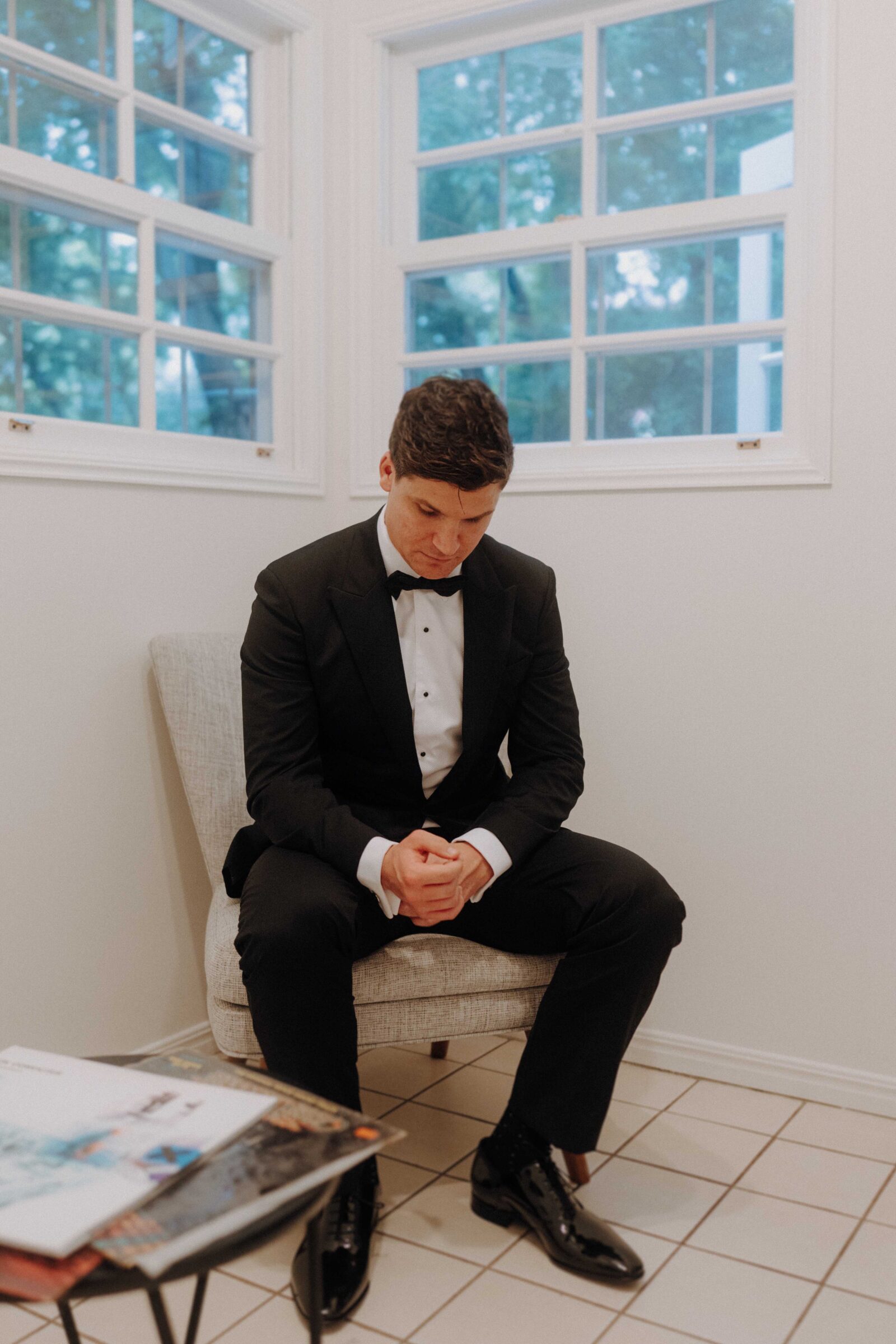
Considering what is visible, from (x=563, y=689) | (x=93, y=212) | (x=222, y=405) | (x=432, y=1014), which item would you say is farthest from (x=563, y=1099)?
(x=93, y=212)

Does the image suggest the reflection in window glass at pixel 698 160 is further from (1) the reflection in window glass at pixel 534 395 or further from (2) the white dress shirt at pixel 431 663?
(2) the white dress shirt at pixel 431 663

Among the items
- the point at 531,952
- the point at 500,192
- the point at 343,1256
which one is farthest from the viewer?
the point at 500,192

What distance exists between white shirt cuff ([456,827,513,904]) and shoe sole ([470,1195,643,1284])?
1.56ft

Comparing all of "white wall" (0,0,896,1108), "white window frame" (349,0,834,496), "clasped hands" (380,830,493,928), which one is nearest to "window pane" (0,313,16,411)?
"white wall" (0,0,896,1108)

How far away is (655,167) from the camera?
94.7 inches

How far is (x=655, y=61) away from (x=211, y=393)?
1.15 m

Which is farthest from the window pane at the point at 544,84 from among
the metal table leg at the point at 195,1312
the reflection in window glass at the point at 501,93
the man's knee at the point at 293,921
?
the metal table leg at the point at 195,1312

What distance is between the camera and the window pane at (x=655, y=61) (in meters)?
2.35

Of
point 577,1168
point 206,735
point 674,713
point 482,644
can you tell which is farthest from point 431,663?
point 577,1168

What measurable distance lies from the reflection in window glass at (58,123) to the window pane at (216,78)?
30 cm

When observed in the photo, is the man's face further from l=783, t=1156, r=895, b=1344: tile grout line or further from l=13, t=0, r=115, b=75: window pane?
l=783, t=1156, r=895, b=1344: tile grout line

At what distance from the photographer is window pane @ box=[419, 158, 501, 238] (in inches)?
104

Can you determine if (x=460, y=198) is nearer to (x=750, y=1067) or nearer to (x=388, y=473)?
(x=388, y=473)

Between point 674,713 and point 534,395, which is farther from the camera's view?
point 534,395
